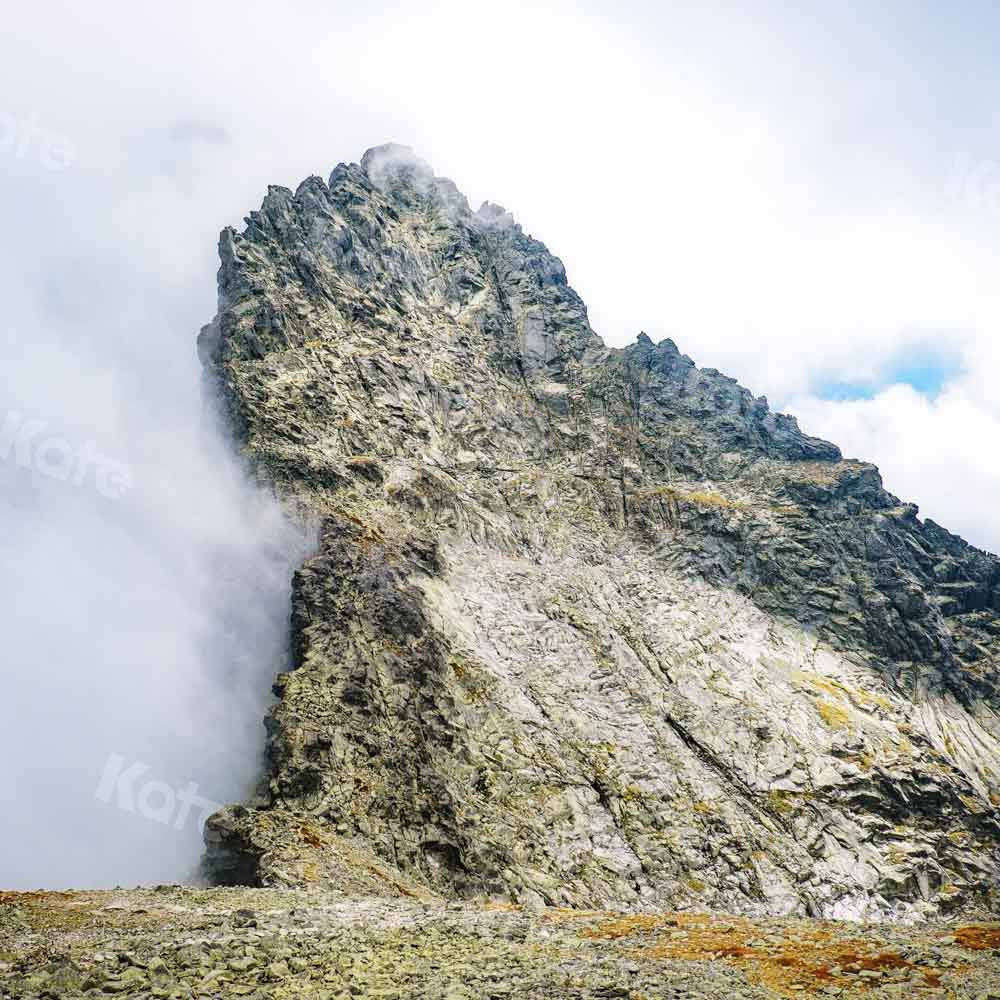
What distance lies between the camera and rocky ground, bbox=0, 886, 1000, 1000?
1552 cm

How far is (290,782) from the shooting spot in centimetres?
3897

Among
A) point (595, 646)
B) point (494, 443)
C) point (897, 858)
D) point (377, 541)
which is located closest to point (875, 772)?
point (897, 858)

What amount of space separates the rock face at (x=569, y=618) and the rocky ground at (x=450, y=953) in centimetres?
1044

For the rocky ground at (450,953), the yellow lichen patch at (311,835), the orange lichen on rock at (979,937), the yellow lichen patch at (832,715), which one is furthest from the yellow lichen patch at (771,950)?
the yellow lichen patch at (832,715)

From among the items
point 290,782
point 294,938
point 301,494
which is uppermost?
point 301,494

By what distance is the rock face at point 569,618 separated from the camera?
41.5m

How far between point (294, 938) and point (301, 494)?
143ft

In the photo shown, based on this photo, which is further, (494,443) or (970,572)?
(970,572)

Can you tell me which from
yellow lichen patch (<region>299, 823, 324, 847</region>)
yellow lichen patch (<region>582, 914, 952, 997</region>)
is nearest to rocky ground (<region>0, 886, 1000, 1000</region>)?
yellow lichen patch (<region>582, 914, 952, 997</region>)

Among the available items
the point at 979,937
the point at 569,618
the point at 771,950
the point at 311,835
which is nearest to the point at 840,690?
the point at 569,618

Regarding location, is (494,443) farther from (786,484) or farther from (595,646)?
(786,484)

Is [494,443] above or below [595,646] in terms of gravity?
above

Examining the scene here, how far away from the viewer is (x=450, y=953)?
18.9 meters

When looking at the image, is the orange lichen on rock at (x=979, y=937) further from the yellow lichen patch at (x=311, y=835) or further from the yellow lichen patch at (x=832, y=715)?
the yellow lichen patch at (x=832, y=715)
